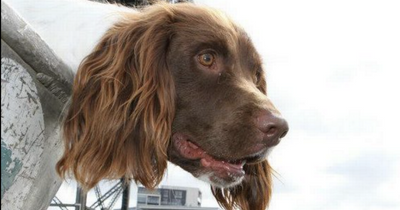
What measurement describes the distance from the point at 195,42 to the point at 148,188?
75cm

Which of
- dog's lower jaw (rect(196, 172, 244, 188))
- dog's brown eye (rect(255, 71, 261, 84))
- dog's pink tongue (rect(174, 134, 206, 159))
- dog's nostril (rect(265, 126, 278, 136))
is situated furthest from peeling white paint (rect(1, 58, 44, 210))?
dog's brown eye (rect(255, 71, 261, 84))

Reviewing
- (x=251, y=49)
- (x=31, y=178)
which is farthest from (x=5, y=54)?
(x=251, y=49)

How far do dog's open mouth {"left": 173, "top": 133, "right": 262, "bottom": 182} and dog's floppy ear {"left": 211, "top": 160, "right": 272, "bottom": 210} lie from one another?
0.66 meters

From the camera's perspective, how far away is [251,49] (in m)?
3.24

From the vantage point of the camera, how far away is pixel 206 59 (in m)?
2.99

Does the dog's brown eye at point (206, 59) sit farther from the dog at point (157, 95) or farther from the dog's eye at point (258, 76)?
the dog's eye at point (258, 76)

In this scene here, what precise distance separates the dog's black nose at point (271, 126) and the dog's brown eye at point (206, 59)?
392mm

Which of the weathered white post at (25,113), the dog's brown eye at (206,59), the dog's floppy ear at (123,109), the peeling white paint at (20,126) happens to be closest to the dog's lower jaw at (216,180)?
the dog's floppy ear at (123,109)

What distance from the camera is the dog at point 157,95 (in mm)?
2723

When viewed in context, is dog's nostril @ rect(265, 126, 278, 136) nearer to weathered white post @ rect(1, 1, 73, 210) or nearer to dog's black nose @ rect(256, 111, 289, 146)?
dog's black nose @ rect(256, 111, 289, 146)

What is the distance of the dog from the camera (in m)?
2.72

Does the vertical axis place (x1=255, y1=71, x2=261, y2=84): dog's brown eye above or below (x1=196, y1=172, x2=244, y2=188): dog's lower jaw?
above

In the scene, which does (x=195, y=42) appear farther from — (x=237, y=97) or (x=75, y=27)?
(x=75, y=27)

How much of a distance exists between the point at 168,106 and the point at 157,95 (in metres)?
0.07
